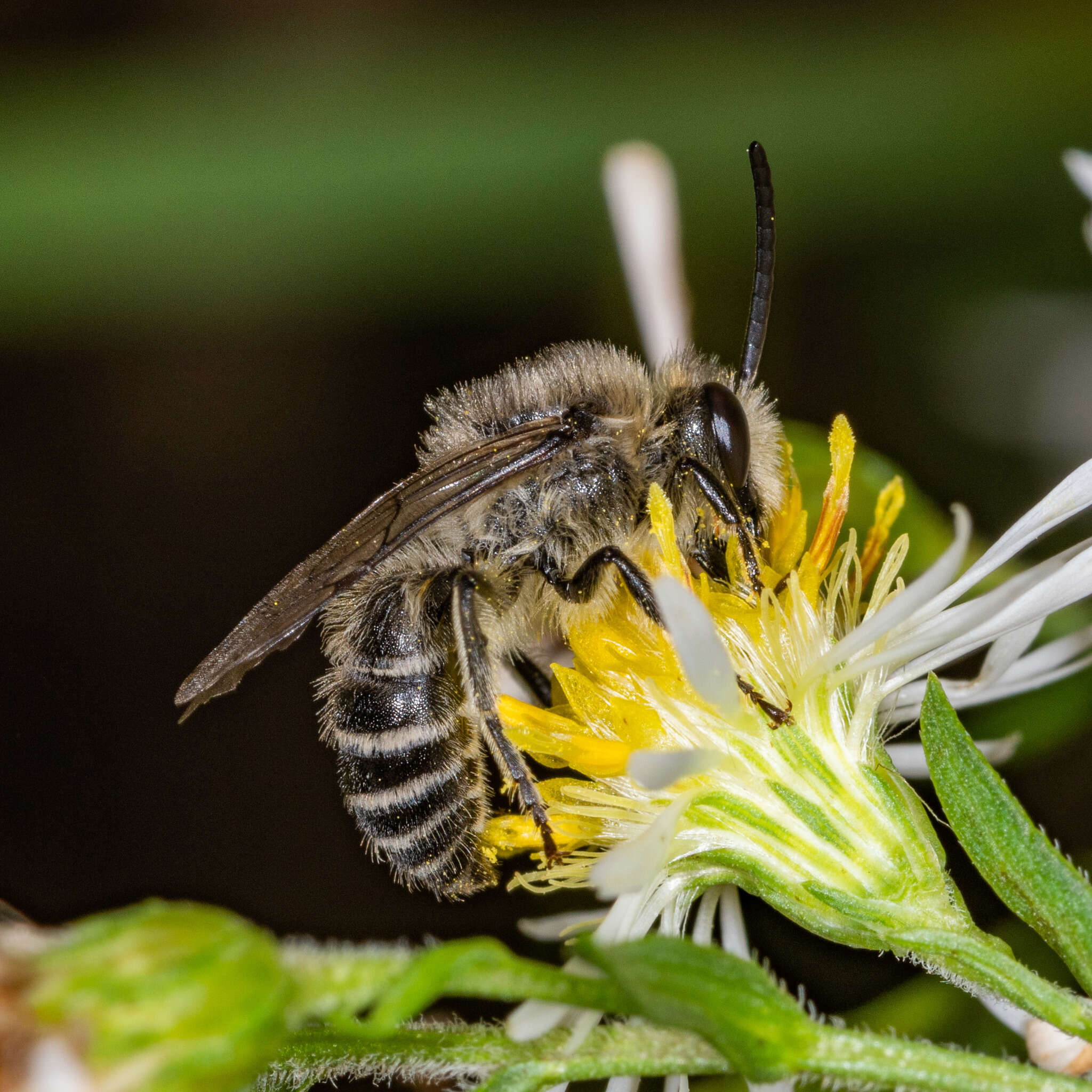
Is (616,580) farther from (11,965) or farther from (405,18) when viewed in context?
(405,18)

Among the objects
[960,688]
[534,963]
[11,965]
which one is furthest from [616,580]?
[11,965]

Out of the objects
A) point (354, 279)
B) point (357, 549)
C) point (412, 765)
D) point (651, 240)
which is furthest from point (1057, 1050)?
point (354, 279)

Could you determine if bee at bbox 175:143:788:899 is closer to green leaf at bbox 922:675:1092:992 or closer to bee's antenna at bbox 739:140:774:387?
bee's antenna at bbox 739:140:774:387

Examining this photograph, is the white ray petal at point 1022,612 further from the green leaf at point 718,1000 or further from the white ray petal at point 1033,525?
the green leaf at point 718,1000

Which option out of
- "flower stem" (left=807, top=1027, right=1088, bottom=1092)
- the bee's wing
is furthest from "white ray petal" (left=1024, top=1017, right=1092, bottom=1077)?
the bee's wing

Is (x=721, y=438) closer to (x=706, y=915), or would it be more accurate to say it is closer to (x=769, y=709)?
(x=769, y=709)

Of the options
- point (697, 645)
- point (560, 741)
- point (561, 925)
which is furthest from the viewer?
point (561, 925)

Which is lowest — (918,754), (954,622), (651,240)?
(918,754)
